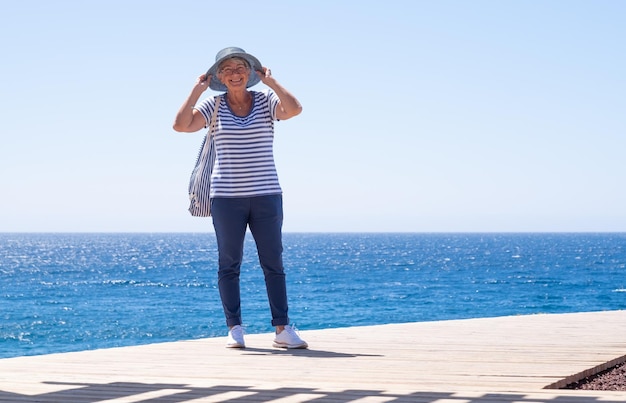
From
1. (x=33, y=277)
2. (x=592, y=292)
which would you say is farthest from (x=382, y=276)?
(x=33, y=277)

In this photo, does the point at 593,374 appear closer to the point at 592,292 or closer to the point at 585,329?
the point at 585,329

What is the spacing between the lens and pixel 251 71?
5.22 m

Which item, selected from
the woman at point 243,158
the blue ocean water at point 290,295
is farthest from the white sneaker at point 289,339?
the blue ocean water at point 290,295

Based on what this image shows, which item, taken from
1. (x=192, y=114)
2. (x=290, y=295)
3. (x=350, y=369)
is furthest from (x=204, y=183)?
(x=290, y=295)

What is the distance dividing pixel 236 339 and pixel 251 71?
141 centimetres

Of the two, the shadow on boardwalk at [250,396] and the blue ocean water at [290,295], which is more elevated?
the shadow on boardwalk at [250,396]

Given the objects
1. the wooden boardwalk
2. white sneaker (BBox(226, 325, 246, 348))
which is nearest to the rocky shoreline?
the wooden boardwalk

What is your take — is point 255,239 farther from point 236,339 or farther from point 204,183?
point 236,339

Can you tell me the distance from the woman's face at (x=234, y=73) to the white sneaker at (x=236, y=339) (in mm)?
1275

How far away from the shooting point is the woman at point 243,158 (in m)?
5.13

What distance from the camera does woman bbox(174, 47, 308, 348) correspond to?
5.13 meters

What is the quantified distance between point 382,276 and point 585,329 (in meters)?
70.9

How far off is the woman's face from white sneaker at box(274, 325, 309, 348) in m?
1.30

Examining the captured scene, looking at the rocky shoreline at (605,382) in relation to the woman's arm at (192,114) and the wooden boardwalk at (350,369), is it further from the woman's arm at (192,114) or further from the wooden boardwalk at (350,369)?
the woman's arm at (192,114)
